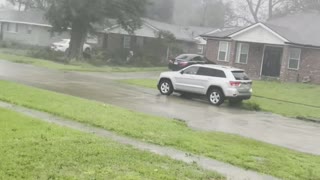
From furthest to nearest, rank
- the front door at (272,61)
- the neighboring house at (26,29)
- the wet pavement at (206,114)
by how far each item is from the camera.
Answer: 1. the neighboring house at (26,29)
2. the front door at (272,61)
3. the wet pavement at (206,114)

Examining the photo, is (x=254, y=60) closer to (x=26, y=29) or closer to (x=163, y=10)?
(x=26, y=29)

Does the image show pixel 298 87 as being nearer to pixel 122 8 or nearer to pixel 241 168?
pixel 122 8

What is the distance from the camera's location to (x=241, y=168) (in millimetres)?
8227

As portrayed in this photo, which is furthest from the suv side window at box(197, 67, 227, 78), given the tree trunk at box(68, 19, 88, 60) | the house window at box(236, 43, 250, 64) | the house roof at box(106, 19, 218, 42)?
the house roof at box(106, 19, 218, 42)

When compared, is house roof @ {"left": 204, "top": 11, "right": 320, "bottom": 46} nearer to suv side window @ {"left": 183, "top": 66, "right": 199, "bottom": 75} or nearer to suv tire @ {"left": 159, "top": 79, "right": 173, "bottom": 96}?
suv side window @ {"left": 183, "top": 66, "right": 199, "bottom": 75}

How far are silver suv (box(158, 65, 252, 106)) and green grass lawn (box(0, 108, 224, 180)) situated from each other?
1150 centimetres

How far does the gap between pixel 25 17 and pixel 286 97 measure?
3888 cm

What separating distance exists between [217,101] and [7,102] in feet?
31.3

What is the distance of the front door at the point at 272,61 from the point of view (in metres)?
34.8

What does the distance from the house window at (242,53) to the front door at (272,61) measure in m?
1.39

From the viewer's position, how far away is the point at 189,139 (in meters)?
10.2

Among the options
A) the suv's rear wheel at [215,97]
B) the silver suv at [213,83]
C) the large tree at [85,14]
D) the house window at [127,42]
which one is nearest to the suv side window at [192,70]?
the silver suv at [213,83]

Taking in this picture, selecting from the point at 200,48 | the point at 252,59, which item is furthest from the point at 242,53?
the point at 200,48

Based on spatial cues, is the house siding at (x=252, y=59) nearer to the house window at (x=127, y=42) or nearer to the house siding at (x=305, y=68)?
the house siding at (x=305, y=68)
